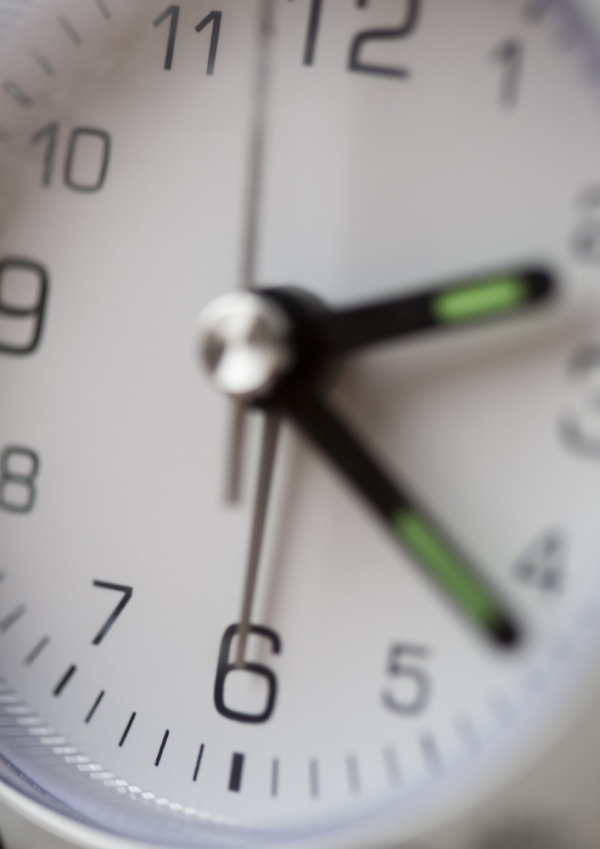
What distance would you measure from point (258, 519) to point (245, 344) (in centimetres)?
12

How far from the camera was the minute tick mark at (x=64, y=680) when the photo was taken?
2.20 ft

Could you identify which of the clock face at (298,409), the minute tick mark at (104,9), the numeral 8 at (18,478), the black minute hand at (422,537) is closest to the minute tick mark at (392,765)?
the clock face at (298,409)

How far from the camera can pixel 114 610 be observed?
0.66 meters

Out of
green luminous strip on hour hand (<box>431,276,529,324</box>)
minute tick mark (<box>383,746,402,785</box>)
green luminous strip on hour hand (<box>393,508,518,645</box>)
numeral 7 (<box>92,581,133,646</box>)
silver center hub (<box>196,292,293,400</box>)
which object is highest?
green luminous strip on hour hand (<box>431,276,529,324</box>)

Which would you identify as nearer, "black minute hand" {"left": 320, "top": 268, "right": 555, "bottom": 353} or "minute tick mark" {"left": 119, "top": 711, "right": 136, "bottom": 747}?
"black minute hand" {"left": 320, "top": 268, "right": 555, "bottom": 353}

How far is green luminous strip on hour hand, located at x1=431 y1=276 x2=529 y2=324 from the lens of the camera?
19.6 inches

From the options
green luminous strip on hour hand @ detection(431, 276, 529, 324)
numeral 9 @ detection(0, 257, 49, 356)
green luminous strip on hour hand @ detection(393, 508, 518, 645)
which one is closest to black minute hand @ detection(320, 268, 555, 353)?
green luminous strip on hour hand @ detection(431, 276, 529, 324)

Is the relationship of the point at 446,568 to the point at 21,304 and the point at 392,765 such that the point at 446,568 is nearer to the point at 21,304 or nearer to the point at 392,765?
the point at 392,765

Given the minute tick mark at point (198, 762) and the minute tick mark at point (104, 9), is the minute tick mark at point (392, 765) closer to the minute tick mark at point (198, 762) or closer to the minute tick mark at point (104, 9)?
the minute tick mark at point (198, 762)

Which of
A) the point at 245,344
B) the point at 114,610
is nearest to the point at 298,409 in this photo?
the point at 245,344

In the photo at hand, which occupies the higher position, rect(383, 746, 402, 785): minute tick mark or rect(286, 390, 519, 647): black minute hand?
rect(286, 390, 519, 647): black minute hand

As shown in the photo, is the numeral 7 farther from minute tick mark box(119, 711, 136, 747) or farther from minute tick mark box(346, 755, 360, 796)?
minute tick mark box(346, 755, 360, 796)

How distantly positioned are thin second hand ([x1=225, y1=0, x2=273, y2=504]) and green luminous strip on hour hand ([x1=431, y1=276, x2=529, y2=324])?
141 millimetres

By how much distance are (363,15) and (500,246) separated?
6.7 inches
